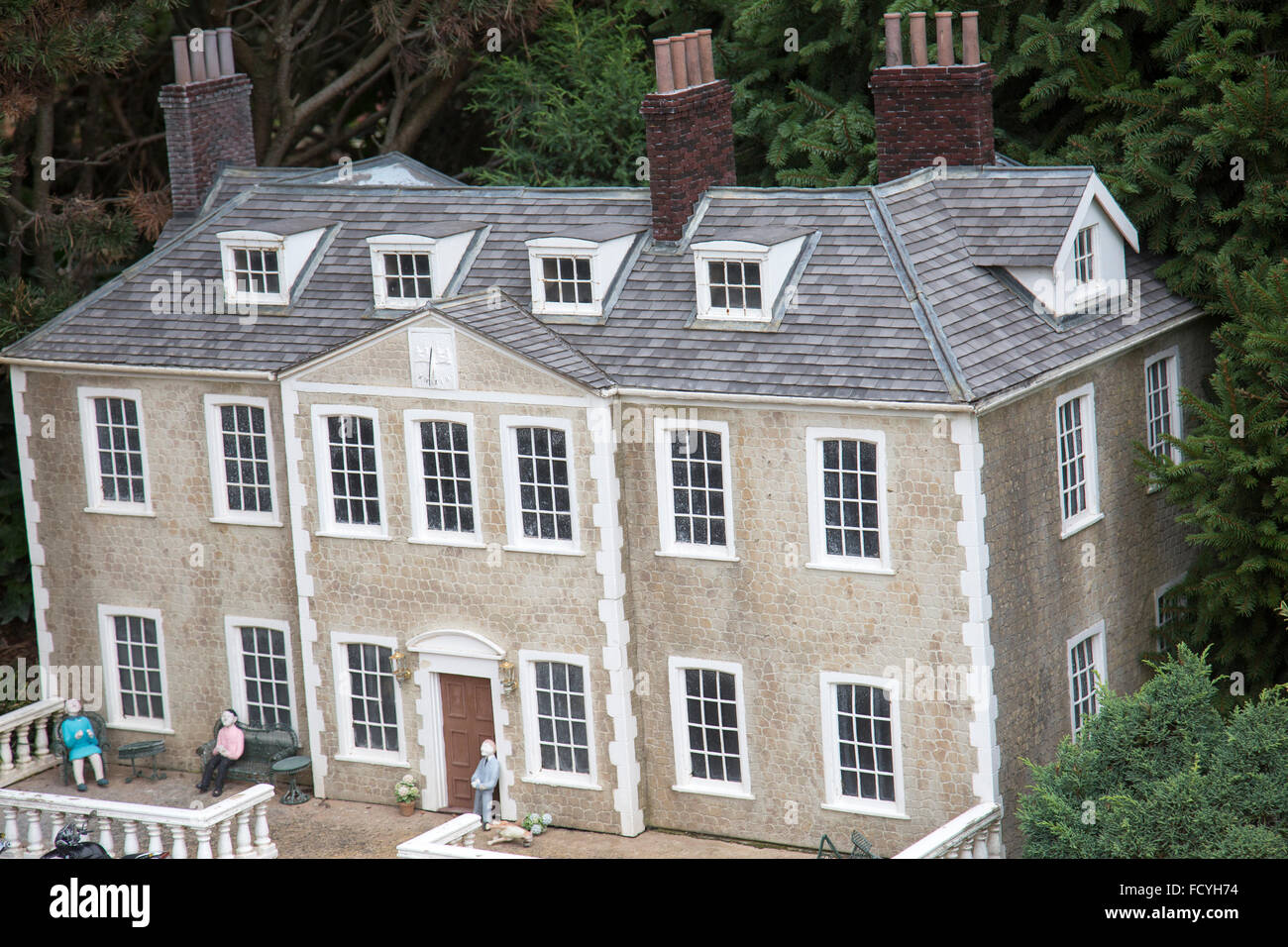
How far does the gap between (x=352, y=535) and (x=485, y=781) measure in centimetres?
A: 444

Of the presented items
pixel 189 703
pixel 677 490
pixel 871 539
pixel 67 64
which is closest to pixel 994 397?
pixel 871 539

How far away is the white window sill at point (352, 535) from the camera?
31.1 m

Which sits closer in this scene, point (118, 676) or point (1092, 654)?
point (1092, 654)

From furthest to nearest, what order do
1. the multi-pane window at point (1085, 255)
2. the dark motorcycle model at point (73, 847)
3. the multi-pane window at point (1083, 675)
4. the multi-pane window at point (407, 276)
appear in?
the multi-pane window at point (407, 276)
the multi-pane window at point (1083, 675)
the multi-pane window at point (1085, 255)
the dark motorcycle model at point (73, 847)

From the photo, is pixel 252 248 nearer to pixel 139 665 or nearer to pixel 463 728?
pixel 139 665

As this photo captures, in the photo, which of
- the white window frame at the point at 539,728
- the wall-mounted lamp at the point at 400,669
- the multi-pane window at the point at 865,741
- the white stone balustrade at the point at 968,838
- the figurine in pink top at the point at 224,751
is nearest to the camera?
the white stone balustrade at the point at 968,838

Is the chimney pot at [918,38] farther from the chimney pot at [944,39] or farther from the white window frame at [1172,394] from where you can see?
the white window frame at [1172,394]

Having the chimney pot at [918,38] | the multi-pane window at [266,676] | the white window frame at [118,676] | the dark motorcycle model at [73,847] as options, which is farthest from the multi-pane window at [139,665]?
the chimney pot at [918,38]

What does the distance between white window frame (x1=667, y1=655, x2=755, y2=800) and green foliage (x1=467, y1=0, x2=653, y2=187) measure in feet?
45.5

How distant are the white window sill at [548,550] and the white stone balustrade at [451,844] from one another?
4.04 meters

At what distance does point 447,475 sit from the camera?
3052 cm

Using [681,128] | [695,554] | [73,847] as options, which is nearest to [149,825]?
[73,847]

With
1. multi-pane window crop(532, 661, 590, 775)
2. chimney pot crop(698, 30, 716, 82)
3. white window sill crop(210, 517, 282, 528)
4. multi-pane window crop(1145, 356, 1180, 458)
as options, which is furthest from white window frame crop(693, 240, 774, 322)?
white window sill crop(210, 517, 282, 528)

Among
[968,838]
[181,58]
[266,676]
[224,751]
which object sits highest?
[181,58]
